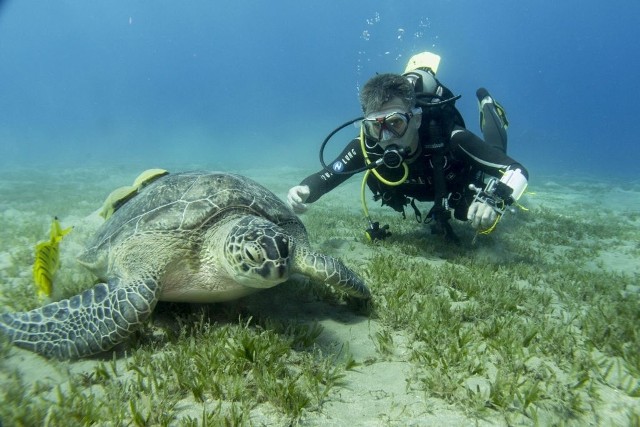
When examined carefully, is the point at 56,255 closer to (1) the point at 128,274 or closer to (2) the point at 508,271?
(1) the point at 128,274

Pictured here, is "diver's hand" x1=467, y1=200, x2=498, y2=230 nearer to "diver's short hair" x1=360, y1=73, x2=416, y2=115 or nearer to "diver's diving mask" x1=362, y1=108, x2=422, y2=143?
"diver's diving mask" x1=362, y1=108, x2=422, y2=143

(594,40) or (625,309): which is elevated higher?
(594,40)

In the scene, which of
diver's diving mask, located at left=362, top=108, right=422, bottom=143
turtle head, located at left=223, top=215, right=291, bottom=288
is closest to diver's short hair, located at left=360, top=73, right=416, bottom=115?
diver's diving mask, located at left=362, top=108, right=422, bottom=143

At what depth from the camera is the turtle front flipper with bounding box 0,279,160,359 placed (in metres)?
2.57

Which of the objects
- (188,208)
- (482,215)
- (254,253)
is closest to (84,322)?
(188,208)

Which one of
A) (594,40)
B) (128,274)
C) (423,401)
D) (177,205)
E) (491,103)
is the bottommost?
(423,401)

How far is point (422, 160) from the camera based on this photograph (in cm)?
572

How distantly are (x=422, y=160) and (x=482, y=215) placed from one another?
5.74 feet

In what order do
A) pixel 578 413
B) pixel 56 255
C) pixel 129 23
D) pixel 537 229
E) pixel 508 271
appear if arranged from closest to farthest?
pixel 578 413 < pixel 56 255 < pixel 508 271 < pixel 537 229 < pixel 129 23

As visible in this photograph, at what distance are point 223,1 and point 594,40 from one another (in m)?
164

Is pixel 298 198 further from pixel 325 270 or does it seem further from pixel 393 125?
pixel 325 270

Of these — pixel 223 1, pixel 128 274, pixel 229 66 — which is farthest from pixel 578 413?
pixel 229 66

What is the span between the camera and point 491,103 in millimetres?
8812

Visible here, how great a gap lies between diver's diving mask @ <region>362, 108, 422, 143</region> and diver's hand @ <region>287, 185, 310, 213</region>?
4.57ft
